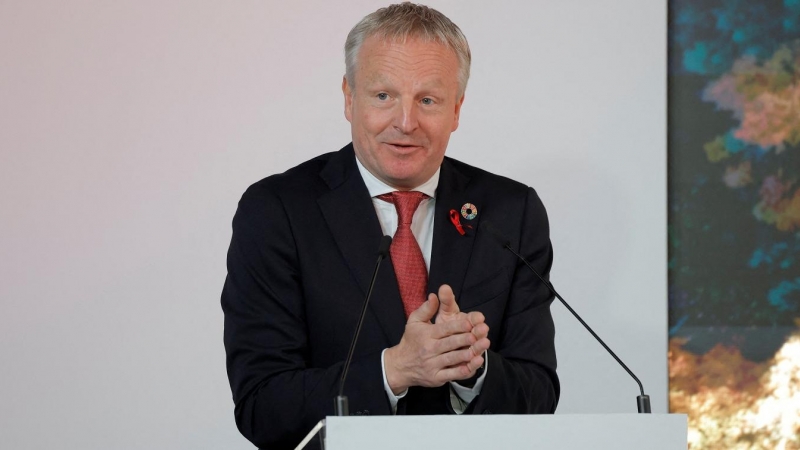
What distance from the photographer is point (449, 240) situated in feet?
7.83

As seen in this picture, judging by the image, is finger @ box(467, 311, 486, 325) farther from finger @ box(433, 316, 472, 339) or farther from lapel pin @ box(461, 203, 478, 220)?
lapel pin @ box(461, 203, 478, 220)

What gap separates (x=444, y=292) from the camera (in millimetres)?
1881

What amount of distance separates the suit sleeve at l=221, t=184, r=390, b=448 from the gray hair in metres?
0.39

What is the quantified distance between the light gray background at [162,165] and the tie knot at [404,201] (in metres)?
1.19

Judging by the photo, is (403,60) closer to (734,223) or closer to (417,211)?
(417,211)

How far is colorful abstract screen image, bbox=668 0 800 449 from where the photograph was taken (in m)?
3.80

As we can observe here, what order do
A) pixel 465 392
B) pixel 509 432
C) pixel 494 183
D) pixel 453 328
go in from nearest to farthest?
pixel 509 432 < pixel 453 328 < pixel 465 392 < pixel 494 183

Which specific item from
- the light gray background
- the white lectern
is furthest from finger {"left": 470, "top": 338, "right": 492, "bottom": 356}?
the light gray background

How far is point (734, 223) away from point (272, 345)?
2200mm

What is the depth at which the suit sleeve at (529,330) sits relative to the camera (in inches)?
87.4

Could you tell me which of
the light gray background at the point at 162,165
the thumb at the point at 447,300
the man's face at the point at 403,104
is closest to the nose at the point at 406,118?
the man's face at the point at 403,104

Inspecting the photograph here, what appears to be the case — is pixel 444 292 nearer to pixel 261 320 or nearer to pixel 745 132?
pixel 261 320

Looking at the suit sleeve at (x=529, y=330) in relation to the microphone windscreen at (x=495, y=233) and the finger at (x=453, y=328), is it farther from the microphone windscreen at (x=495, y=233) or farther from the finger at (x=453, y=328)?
the finger at (x=453, y=328)

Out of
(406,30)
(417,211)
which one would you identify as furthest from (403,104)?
(417,211)
